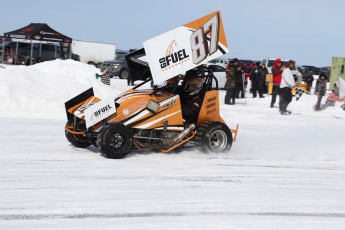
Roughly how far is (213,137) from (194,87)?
86cm

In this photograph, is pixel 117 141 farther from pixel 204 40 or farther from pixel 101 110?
pixel 204 40

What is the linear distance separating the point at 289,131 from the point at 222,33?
17.9 ft

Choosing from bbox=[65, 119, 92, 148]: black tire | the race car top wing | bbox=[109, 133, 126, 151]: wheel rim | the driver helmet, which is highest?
the race car top wing

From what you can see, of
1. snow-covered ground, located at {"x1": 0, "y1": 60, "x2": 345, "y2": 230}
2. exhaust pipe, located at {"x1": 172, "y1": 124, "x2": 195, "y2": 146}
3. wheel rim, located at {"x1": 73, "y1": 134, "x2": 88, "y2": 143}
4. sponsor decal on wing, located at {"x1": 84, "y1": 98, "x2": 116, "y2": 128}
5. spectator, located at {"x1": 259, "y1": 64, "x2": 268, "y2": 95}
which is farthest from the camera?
spectator, located at {"x1": 259, "y1": 64, "x2": 268, "y2": 95}

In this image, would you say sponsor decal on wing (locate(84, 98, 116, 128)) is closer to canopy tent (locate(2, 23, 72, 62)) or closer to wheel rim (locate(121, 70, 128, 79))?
wheel rim (locate(121, 70, 128, 79))

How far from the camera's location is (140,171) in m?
6.88

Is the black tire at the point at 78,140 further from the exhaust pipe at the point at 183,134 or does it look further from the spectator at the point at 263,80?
the spectator at the point at 263,80

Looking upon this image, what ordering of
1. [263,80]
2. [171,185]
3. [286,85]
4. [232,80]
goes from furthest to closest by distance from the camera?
1. [263,80]
2. [232,80]
3. [286,85]
4. [171,185]

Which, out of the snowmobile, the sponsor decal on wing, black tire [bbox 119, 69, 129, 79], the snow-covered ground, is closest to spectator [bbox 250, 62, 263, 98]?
black tire [bbox 119, 69, 129, 79]

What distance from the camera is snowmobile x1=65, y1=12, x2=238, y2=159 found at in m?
7.46

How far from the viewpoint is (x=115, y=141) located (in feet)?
24.2

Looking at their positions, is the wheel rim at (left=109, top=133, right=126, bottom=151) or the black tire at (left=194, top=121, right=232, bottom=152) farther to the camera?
the black tire at (left=194, top=121, right=232, bottom=152)

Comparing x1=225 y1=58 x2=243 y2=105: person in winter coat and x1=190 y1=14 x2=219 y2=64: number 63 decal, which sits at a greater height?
x1=190 y1=14 x2=219 y2=64: number 63 decal

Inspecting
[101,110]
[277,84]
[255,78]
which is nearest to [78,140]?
[101,110]
